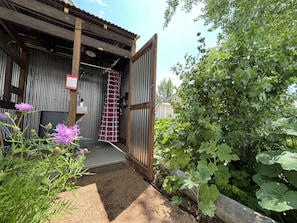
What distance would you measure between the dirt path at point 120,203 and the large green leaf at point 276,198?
2.20 ft

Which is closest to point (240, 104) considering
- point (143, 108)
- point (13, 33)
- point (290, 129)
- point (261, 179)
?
point (290, 129)

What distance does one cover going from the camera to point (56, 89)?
3992 millimetres

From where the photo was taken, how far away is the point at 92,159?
8.57ft

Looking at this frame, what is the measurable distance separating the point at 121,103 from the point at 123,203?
10.3ft

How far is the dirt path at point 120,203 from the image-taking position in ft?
4.25

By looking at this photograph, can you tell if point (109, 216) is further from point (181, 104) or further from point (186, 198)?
point (181, 104)

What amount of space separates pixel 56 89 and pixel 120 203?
3814 millimetres

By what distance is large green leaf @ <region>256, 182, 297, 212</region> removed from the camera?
0.84 m

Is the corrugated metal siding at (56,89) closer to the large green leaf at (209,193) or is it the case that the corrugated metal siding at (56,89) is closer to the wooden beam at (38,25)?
the wooden beam at (38,25)

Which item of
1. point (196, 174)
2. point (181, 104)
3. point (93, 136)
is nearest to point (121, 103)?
point (93, 136)

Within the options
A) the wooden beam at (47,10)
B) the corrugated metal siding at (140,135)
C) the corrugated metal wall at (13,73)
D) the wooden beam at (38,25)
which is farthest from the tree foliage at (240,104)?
the corrugated metal wall at (13,73)

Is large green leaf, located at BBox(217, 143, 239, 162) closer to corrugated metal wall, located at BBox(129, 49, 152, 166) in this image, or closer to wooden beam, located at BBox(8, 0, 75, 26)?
corrugated metal wall, located at BBox(129, 49, 152, 166)

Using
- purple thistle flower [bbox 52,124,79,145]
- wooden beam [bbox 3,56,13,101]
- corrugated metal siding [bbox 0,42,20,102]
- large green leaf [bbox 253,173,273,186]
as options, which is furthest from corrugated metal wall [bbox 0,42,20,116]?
large green leaf [bbox 253,173,273,186]

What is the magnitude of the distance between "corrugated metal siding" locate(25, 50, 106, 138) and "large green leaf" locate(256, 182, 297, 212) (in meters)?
4.44
